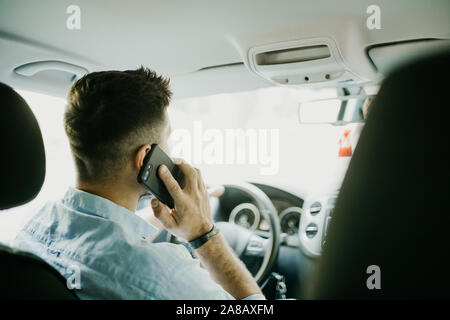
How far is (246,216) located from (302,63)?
3.53ft

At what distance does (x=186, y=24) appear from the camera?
6.08 feet

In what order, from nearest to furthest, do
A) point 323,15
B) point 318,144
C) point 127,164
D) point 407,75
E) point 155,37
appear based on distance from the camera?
point 407,75 → point 127,164 → point 323,15 → point 155,37 → point 318,144

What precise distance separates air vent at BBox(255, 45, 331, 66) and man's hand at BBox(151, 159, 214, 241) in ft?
2.77

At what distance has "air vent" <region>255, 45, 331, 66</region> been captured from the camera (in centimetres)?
187

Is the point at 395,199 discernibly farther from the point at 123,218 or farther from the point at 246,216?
the point at 246,216

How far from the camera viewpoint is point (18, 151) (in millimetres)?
1329

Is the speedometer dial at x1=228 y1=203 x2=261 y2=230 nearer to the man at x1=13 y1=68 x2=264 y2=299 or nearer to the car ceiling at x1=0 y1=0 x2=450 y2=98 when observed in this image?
the car ceiling at x1=0 y1=0 x2=450 y2=98

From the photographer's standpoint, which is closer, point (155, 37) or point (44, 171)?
point (44, 171)

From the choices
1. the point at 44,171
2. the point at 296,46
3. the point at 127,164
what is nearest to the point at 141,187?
the point at 127,164

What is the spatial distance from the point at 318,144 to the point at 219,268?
1.96m

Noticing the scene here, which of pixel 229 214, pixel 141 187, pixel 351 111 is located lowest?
pixel 229 214

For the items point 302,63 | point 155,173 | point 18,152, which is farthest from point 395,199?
point 302,63

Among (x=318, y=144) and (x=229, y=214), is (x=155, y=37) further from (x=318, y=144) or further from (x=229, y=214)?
(x=318, y=144)

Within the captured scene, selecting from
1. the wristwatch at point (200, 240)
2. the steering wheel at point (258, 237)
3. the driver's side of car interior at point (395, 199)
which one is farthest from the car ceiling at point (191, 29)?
the driver's side of car interior at point (395, 199)
